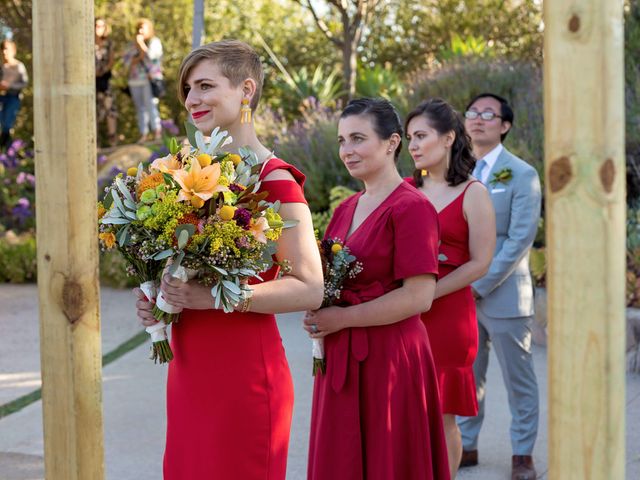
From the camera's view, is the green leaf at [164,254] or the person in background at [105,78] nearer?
the green leaf at [164,254]

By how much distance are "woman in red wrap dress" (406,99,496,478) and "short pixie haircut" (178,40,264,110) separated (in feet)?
5.25

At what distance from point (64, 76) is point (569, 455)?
168cm

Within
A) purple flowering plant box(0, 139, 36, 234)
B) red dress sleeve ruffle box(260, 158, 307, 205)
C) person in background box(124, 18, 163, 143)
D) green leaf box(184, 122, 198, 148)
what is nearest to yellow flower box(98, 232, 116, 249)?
green leaf box(184, 122, 198, 148)

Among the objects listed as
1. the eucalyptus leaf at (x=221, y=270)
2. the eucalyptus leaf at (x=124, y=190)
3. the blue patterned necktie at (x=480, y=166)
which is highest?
the blue patterned necktie at (x=480, y=166)

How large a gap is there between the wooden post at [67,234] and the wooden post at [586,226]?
1278 mm

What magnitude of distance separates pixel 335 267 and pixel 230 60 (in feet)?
3.10

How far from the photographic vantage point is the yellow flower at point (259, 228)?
2.94m

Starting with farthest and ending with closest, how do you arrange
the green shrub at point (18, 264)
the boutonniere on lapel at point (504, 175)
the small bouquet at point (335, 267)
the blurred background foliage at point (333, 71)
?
the green shrub at point (18, 264), the blurred background foliage at point (333, 71), the boutonniere on lapel at point (504, 175), the small bouquet at point (335, 267)

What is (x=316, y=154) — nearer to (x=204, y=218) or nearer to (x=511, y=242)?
(x=511, y=242)

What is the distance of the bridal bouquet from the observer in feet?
9.61

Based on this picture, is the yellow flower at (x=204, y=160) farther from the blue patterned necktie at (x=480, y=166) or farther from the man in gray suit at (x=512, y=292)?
the blue patterned necktie at (x=480, y=166)

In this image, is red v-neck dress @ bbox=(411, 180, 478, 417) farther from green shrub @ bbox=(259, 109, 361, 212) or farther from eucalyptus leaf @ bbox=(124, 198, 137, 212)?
green shrub @ bbox=(259, 109, 361, 212)

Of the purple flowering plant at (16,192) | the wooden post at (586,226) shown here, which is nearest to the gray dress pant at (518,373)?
the wooden post at (586,226)

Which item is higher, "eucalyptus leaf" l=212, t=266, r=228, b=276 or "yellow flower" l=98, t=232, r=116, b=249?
"yellow flower" l=98, t=232, r=116, b=249
